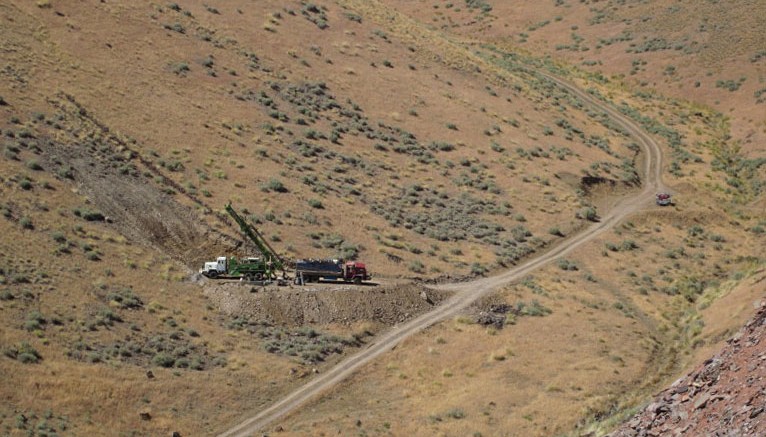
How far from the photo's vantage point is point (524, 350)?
5131 centimetres

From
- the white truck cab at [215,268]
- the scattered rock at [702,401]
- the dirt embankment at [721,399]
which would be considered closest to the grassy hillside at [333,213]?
the white truck cab at [215,268]

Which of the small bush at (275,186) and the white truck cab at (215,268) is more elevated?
the small bush at (275,186)

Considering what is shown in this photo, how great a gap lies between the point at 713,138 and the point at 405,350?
55.7 metres

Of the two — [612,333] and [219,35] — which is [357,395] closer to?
[612,333]

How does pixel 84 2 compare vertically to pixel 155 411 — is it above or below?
above

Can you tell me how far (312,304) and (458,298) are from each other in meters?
8.91

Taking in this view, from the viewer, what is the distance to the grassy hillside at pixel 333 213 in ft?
149

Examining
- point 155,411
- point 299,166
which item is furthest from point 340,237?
point 155,411

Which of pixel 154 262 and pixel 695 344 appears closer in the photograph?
pixel 695 344

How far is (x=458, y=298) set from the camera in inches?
2250

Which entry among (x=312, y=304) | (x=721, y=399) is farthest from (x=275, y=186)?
(x=721, y=399)

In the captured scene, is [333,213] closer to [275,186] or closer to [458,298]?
[275,186]

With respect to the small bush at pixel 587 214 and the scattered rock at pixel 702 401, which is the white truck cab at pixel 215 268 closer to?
the small bush at pixel 587 214

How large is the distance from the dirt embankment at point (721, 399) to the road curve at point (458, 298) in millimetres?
17432
